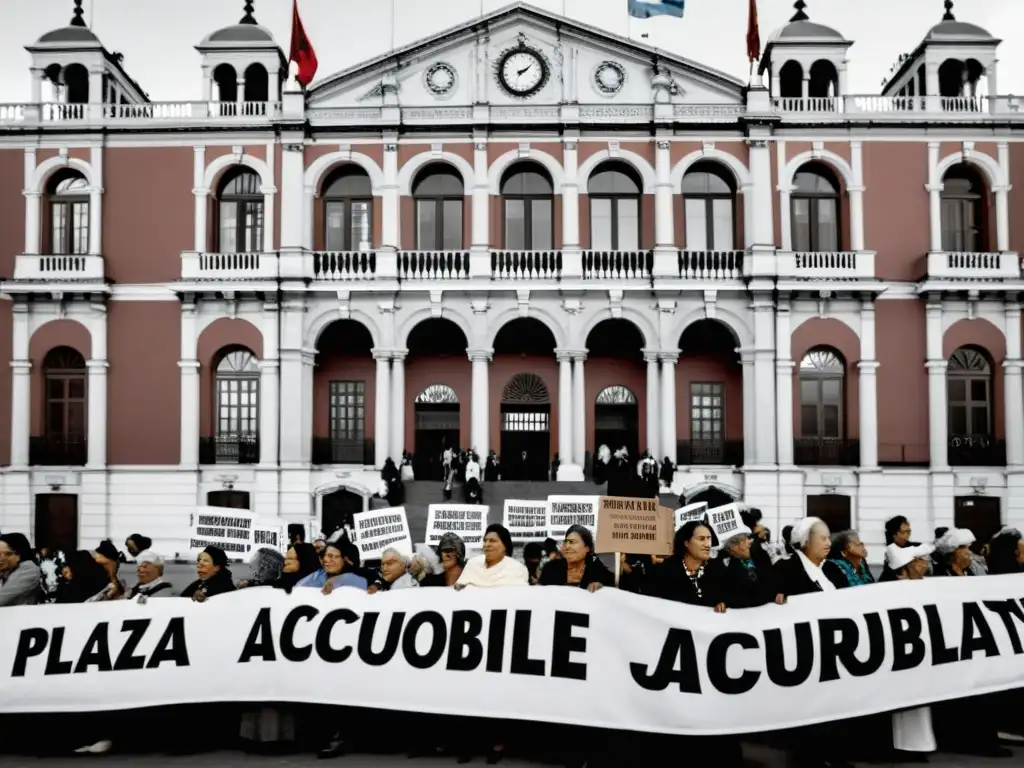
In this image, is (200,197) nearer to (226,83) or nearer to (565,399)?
(226,83)

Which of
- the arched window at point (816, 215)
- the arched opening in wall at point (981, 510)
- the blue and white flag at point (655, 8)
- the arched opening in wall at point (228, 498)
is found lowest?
the arched opening in wall at point (981, 510)

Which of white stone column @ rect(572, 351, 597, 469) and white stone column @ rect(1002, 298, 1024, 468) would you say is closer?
white stone column @ rect(1002, 298, 1024, 468)

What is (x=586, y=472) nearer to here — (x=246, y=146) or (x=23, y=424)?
(x=246, y=146)

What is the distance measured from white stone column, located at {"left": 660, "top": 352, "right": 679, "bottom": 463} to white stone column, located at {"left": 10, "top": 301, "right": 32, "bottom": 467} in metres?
19.4

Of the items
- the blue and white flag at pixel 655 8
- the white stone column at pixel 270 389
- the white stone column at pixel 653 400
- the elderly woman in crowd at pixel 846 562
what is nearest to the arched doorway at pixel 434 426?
the white stone column at pixel 270 389

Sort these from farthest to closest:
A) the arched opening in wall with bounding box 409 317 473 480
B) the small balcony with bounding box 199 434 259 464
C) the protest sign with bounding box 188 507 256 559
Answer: the arched opening in wall with bounding box 409 317 473 480 < the small balcony with bounding box 199 434 259 464 < the protest sign with bounding box 188 507 256 559

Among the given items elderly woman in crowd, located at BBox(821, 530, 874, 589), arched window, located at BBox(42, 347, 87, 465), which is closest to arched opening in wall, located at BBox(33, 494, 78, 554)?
arched window, located at BBox(42, 347, 87, 465)

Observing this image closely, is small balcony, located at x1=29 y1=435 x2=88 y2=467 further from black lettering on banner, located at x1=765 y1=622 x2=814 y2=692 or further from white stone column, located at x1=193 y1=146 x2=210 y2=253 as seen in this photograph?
black lettering on banner, located at x1=765 y1=622 x2=814 y2=692

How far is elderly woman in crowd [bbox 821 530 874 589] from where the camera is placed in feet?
29.5

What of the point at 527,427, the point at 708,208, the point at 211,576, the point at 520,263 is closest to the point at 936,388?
the point at 708,208

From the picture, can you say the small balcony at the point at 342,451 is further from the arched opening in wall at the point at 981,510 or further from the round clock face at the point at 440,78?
the arched opening in wall at the point at 981,510

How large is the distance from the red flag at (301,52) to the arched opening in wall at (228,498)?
1266 centimetres

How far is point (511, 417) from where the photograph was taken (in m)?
32.7

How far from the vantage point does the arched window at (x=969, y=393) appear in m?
31.0
